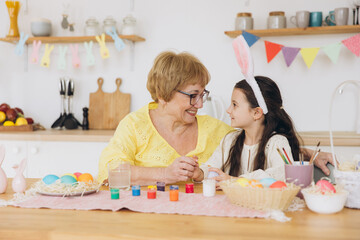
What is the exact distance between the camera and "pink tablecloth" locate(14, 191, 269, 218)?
4.44 ft

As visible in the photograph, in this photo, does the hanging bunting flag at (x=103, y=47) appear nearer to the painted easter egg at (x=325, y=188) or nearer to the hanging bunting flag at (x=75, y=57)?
the hanging bunting flag at (x=75, y=57)

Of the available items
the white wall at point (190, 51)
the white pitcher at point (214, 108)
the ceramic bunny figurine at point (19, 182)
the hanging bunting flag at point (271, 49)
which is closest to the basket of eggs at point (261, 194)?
the ceramic bunny figurine at point (19, 182)

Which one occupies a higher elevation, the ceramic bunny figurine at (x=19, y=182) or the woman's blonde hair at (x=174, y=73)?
the woman's blonde hair at (x=174, y=73)

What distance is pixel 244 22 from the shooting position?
10.7 ft

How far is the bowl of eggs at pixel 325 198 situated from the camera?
4.34ft

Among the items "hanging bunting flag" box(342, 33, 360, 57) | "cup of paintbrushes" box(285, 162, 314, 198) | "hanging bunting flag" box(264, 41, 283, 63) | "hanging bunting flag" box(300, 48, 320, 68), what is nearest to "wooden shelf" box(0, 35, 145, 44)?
"hanging bunting flag" box(264, 41, 283, 63)

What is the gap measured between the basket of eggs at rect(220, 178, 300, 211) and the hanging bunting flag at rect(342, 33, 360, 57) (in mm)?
2075

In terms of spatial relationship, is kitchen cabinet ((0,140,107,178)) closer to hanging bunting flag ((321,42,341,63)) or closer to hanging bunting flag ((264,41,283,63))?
hanging bunting flag ((264,41,283,63))

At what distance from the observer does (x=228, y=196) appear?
143 centimetres

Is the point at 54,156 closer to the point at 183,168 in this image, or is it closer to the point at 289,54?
the point at 183,168

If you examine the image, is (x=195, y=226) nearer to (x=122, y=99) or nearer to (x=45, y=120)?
(x=122, y=99)

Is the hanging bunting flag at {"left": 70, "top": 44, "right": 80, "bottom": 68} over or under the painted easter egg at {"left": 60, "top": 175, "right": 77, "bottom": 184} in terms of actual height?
over

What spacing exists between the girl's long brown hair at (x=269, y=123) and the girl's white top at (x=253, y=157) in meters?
0.03

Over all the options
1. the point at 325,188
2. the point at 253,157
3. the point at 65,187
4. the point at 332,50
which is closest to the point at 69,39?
the point at 332,50
